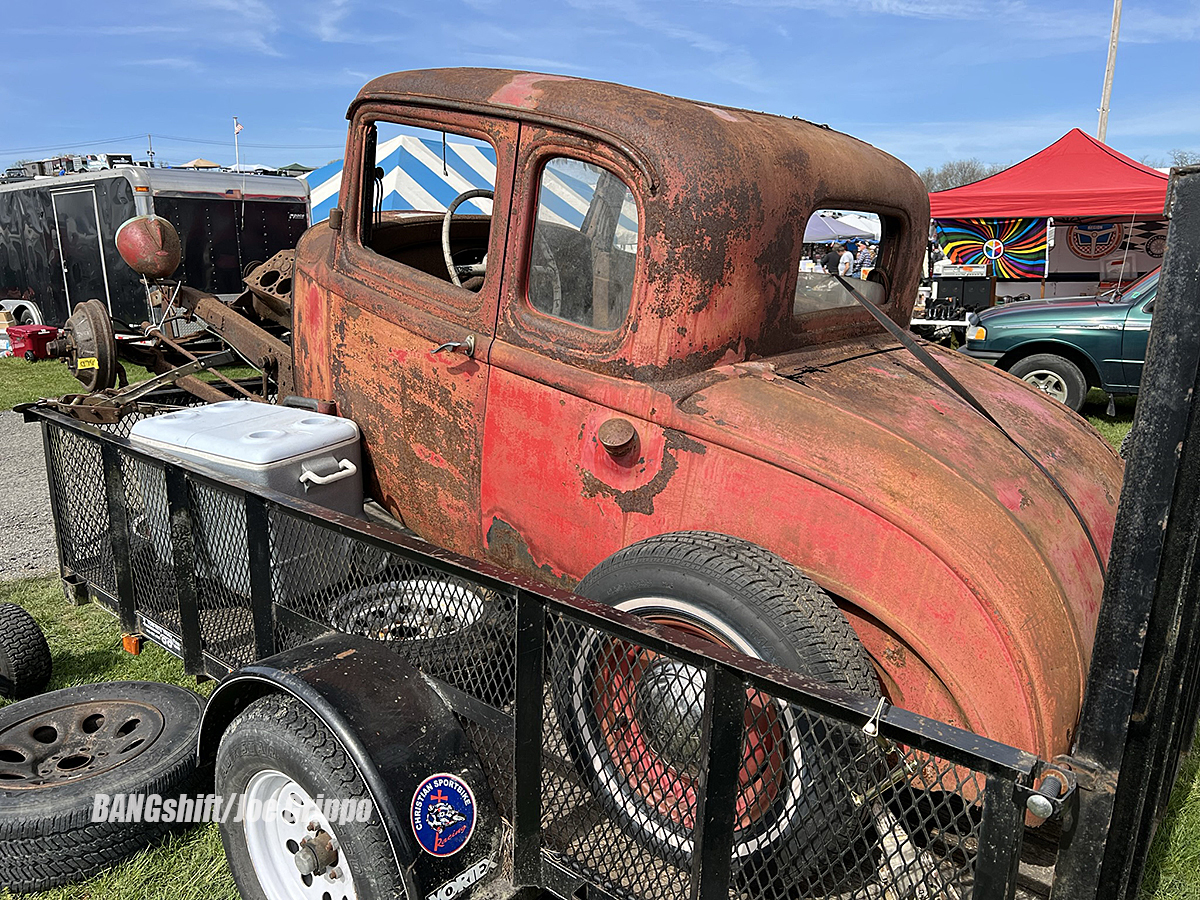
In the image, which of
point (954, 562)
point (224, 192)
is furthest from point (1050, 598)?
point (224, 192)

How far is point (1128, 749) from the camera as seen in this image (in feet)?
4.59

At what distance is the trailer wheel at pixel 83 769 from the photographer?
2447 mm

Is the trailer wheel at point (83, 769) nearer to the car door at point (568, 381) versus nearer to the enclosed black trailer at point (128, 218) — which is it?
the car door at point (568, 381)

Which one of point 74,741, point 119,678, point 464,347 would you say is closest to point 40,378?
point 119,678

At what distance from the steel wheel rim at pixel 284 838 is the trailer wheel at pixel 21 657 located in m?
1.86

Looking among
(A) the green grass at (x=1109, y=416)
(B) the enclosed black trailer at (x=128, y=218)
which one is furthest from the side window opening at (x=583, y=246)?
(B) the enclosed black trailer at (x=128, y=218)

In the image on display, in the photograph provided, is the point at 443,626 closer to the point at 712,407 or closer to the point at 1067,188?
the point at 712,407

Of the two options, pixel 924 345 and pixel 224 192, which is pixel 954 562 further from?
pixel 224 192

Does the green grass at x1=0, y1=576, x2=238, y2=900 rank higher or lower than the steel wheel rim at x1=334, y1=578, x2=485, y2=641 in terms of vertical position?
lower

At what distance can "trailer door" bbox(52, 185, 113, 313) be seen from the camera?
12.5m

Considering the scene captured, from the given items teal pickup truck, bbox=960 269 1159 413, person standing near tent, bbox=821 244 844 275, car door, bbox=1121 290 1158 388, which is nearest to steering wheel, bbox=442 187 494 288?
person standing near tent, bbox=821 244 844 275

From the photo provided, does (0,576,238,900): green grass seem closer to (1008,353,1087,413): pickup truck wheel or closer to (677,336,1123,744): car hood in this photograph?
(677,336,1123,744): car hood

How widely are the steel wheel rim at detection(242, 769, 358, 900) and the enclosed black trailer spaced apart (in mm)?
10570

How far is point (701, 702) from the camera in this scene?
1867 millimetres
